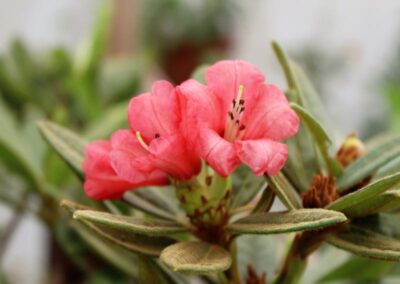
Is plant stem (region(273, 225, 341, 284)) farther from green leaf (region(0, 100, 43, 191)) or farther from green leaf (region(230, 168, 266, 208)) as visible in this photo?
green leaf (region(0, 100, 43, 191))

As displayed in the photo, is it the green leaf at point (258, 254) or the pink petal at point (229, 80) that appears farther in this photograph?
the green leaf at point (258, 254)

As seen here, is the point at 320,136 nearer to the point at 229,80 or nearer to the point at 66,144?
the point at 229,80

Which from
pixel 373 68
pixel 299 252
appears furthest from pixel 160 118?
pixel 373 68

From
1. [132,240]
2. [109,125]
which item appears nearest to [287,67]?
[132,240]

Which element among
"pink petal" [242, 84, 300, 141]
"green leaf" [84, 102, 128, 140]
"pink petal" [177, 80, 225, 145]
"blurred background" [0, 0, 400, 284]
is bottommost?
"blurred background" [0, 0, 400, 284]

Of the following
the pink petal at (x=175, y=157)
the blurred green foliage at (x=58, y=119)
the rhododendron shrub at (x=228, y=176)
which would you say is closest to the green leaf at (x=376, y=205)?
the rhododendron shrub at (x=228, y=176)

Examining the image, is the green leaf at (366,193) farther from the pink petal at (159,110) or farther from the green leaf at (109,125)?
the green leaf at (109,125)

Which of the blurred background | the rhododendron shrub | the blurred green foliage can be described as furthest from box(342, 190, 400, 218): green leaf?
the blurred background

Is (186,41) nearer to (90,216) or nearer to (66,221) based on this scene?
(66,221)

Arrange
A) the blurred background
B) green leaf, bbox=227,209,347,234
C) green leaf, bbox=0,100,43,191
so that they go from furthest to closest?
the blurred background, green leaf, bbox=0,100,43,191, green leaf, bbox=227,209,347,234
